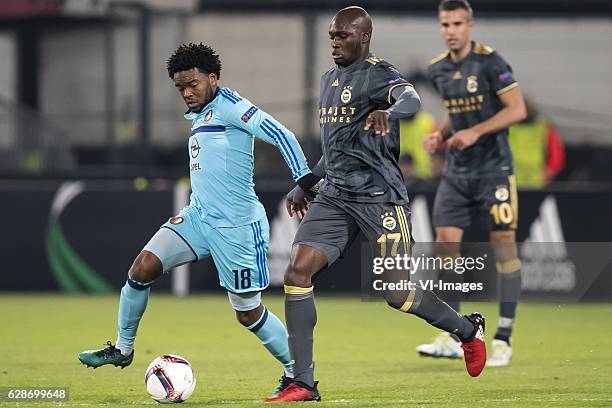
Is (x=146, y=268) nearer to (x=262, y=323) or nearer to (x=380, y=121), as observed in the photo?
(x=262, y=323)

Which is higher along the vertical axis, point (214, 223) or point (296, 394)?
point (214, 223)

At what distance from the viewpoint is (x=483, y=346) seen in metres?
8.10

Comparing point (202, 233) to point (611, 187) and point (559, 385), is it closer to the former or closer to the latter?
point (559, 385)

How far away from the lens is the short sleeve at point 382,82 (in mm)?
7824

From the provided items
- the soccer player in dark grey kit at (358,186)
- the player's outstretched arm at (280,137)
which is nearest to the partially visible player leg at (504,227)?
the soccer player in dark grey kit at (358,186)

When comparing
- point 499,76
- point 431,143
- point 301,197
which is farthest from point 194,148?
Result: point 499,76

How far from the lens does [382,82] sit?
309 inches

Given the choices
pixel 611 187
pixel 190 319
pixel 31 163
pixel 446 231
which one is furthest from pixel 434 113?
pixel 446 231

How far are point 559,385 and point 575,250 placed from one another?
6697 mm

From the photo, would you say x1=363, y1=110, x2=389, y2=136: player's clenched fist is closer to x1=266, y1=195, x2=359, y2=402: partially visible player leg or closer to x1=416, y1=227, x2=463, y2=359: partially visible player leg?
x1=266, y1=195, x2=359, y2=402: partially visible player leg

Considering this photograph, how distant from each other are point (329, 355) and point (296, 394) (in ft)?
9.74

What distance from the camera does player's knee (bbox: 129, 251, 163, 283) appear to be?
26.2 feet

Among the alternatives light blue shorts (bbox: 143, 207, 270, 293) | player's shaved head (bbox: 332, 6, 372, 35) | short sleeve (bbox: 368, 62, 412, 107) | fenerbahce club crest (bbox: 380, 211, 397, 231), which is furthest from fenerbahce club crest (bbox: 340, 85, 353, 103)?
light blue shorts (bbox: 143, 207, 270, 293)

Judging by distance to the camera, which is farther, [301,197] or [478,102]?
[478,102]
